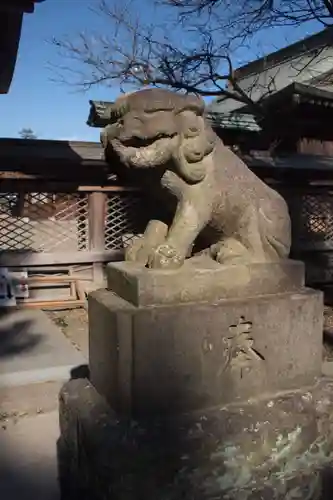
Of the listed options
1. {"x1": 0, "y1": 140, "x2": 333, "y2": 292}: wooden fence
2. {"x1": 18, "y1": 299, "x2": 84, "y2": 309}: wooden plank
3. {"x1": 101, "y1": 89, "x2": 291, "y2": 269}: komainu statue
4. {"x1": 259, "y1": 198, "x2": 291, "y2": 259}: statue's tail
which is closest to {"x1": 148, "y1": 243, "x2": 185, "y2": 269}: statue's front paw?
{"x1": 101, "y1": 89, "x2": 291, "y2": 269}: komainu statue

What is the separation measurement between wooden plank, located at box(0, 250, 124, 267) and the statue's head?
4.73 metres

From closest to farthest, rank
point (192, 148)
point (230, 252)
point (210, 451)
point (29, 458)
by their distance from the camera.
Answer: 1. point (210, 451)
2. point (192, 148)
3. point (230, 252)
4. point (29, 458)

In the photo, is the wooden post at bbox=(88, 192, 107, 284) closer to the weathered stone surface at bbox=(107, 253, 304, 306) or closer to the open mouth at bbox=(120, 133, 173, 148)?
the weathered stone surface at bbox=(107, 253, 304, 306)

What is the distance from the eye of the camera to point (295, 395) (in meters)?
2.12

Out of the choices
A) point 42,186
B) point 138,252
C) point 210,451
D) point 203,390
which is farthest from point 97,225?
point 210,451

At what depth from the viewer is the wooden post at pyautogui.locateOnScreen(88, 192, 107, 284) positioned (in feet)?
22.4

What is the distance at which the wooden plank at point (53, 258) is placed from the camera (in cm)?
641

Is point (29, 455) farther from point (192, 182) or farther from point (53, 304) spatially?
point (53, 304)

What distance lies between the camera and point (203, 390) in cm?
199

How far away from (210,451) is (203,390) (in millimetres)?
242

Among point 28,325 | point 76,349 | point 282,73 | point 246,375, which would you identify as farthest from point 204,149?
point 282,73

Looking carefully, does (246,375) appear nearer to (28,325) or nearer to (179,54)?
(28,325)

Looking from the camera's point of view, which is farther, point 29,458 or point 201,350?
point 29,458

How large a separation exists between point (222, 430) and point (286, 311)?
584 mm
